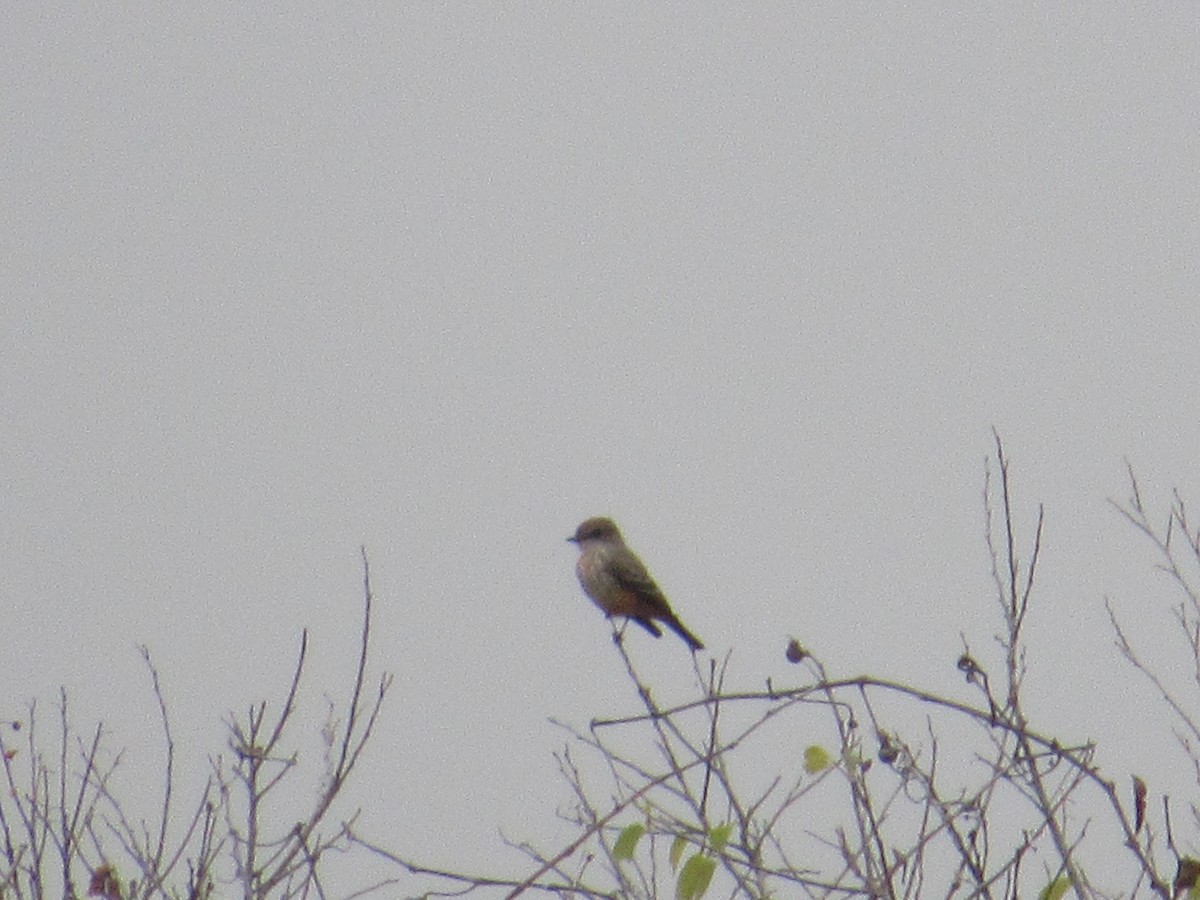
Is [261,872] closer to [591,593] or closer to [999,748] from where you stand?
[999,748]

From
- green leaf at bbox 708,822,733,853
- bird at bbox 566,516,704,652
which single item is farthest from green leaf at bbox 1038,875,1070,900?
bird at bbox 566,516,704,652

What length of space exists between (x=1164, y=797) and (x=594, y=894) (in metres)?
1.06

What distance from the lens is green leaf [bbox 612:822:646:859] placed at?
3010 mm

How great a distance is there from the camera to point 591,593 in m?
10.0

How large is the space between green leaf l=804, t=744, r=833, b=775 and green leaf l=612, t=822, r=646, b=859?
25.7 inches

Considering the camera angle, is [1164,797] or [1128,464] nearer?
[1164,797]

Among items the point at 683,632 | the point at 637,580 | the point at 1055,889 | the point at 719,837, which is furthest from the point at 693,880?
the point at 683,632

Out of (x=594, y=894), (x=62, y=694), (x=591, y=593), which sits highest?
(x=591, y=593)

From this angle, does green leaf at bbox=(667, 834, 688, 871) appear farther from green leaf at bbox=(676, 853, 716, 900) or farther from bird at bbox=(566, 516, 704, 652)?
bird at bbox=(566, 516, 704, 652)

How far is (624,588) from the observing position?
9.87 metres

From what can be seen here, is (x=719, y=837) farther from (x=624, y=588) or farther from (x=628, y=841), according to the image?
(x=624, y=588)

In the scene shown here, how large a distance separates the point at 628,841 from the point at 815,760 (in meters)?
0.69

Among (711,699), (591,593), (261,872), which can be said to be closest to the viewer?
(711,699)

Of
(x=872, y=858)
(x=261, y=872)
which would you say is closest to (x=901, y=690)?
(x=872, y=858)
